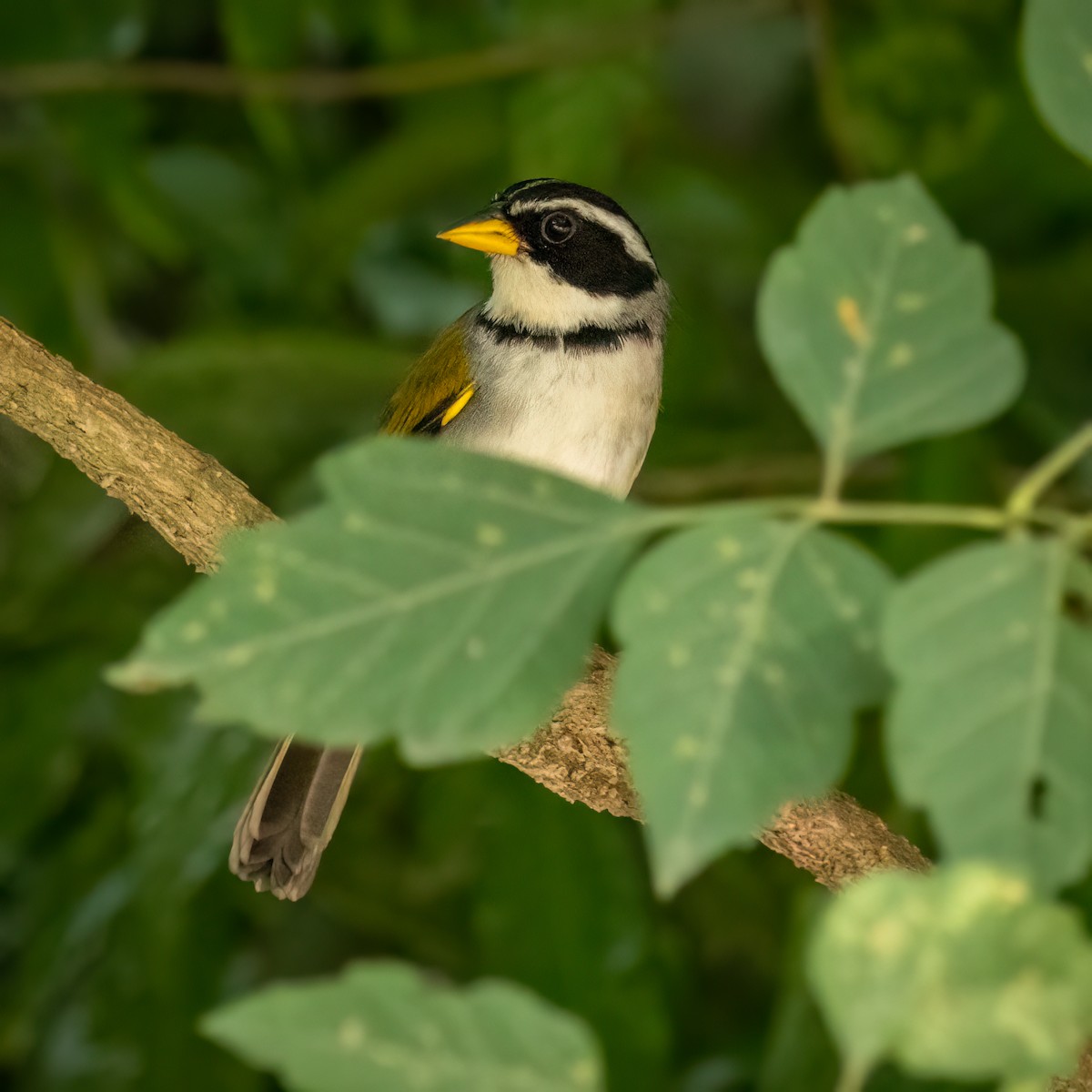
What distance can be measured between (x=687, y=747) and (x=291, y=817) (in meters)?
1.55

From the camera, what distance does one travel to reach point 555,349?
2.32 m

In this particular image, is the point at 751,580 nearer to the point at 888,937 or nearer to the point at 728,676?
the point at 728,676

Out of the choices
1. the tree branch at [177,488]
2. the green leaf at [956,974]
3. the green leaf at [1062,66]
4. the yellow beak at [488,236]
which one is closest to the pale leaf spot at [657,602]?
the green leaf at [956,974]

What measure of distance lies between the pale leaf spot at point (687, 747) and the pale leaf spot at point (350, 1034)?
156mm

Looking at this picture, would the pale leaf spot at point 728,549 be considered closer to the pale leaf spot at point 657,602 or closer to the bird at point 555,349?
the pale leaf spot at point 657,602

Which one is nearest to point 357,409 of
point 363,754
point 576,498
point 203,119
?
point 363,754

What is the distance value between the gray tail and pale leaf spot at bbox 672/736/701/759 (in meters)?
1.46

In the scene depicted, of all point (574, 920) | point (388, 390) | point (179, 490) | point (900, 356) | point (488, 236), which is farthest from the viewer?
point (388, 390)

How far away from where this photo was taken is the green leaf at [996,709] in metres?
0.54

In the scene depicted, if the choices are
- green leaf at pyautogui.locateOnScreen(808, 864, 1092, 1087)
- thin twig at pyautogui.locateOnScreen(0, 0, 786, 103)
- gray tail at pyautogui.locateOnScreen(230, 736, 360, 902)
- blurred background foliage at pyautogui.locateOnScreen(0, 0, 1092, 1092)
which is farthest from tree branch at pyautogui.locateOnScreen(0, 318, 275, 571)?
thin twig at pyautogui.locateOnScreen(0, 0, 786, 103)

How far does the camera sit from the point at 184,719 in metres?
2.28

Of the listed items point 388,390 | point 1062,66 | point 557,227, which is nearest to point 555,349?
point 557,227

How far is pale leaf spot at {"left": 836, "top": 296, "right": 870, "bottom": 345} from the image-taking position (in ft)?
2.09

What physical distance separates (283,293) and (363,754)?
3.94 feet
